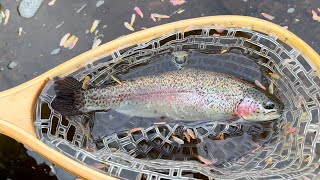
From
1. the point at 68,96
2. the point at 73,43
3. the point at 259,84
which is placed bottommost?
the point at 68,96

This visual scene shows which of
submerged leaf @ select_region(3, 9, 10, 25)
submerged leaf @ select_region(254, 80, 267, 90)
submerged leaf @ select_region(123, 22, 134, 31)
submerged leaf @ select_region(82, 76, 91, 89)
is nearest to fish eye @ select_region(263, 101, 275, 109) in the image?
submerged leaf @ select_region(254, 80, 267, 90)

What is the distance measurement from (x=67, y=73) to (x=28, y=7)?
1.39m

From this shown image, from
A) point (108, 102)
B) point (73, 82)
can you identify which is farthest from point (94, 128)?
point (73, 82)

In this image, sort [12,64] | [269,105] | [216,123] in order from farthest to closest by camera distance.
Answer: [12,64] → [216,123] → [269,105]

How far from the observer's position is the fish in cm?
396

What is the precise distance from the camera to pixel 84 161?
3.45 metres

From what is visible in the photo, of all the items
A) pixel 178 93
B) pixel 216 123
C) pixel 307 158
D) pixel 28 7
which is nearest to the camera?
pixel 307 158

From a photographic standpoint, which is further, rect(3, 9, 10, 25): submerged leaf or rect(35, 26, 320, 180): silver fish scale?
rect(3, 9, 10, 25): submerged leaf

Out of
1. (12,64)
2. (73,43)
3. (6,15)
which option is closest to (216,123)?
(73,43)

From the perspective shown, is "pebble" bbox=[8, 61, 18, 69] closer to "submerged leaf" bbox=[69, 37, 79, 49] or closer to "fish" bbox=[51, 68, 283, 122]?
"submerged leaf" bbox=[69, 37, 79, 49]

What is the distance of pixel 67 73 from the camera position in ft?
12.2

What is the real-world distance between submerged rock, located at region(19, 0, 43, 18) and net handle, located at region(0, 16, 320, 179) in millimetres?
1331

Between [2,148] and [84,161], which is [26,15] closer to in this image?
[2,148]

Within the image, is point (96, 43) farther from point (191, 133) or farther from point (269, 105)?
point (269, 105)
